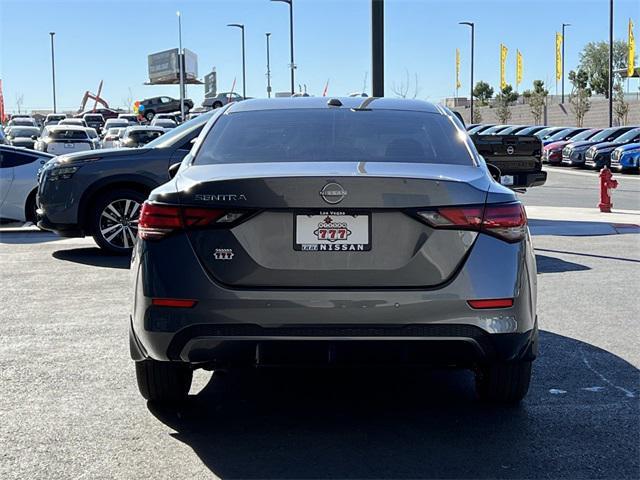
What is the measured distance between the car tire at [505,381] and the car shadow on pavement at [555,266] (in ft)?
16.5

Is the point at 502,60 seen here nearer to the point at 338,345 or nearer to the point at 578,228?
the point at 578,228

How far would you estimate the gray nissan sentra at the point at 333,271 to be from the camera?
4078 millimetres

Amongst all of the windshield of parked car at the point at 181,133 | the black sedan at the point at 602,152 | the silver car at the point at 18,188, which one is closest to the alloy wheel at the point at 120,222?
the windshield of parked car at the point at 181,133

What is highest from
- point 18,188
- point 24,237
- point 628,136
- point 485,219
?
point 628,136

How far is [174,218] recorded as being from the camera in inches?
167

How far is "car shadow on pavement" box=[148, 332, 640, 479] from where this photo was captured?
13.3ft

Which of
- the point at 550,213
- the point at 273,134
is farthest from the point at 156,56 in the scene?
the point at 273,134

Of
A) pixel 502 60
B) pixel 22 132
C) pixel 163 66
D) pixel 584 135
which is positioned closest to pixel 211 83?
pixel 163 66

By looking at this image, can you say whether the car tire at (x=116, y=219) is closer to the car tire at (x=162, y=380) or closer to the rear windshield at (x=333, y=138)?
the rear windshield at (x=333, y=138)

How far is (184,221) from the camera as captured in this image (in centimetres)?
422

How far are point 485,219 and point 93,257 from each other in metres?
7.68

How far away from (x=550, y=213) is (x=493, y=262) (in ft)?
42.6

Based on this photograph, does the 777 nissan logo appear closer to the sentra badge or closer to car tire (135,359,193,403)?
the sentra badge

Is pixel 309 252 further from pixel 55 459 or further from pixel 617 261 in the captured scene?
pixel 617 261
